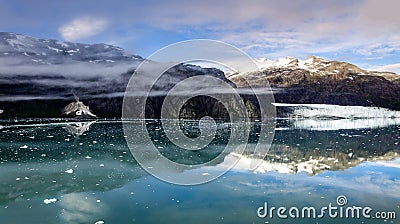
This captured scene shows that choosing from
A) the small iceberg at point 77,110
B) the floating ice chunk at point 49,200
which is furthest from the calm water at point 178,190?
the small iceberg at point 77,110

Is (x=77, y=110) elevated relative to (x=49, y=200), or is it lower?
elevated

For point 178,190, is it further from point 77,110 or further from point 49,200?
point 77,110

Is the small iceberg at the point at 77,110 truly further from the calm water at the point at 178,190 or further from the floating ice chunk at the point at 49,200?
the floating ice chunk at the point at 49,200

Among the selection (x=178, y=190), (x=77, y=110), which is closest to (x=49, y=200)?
(x=178, y=190)

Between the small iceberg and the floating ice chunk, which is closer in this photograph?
the floating ice chunk

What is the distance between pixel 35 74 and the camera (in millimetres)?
195500

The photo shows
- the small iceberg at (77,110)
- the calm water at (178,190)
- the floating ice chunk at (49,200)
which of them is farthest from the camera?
the small iceberg at (77,110)

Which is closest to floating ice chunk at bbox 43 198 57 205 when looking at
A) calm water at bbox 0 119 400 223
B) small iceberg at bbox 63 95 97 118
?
calm water at bbox 0 119 400 223

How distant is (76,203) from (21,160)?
10691 millimetres

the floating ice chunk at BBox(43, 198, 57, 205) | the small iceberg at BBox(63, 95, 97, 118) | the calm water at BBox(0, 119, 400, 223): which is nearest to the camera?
the calm water at BBox(0, 119, 400, 223)

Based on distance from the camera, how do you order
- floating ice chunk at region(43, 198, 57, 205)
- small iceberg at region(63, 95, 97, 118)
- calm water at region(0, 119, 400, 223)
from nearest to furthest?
calm water at region(0, 119, 400, 223), floating ice chunk at region(43, 198, 57, 205), small iceberg at region(63, 95, 97, 118)

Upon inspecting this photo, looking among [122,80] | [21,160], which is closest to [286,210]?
[21,160]

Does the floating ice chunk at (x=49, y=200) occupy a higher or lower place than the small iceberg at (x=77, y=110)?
lower

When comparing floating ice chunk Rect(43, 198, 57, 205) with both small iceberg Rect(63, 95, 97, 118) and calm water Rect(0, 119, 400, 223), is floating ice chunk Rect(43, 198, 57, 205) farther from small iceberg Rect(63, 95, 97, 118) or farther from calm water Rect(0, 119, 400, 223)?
small iceberg Rect(63, 95, 97, 118)
